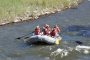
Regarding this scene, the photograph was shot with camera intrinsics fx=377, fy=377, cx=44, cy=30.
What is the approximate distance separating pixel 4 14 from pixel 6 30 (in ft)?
9.04

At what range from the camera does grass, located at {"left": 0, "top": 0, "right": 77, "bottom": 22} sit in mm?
33594

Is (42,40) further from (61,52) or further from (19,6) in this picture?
(19,6)

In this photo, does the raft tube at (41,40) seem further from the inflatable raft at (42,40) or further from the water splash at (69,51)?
the water splash at (69,51)

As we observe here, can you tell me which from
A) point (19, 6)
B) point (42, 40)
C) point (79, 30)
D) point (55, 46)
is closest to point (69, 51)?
point (55, 46)

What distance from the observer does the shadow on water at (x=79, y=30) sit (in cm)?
3125

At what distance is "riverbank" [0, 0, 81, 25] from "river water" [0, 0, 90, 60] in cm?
74

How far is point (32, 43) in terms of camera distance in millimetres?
27828

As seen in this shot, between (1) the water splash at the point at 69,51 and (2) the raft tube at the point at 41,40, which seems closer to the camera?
(1) the water splash at the point at 69,51

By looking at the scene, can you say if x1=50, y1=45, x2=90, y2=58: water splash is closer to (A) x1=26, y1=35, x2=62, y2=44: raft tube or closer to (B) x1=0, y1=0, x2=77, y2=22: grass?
(A) x1=26, y1=35, x2=62, y2=44: raft tube

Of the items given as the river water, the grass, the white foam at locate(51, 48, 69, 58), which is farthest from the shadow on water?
the white foam at locate(51, 48, 69, 58)

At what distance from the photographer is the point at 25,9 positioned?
117 feet

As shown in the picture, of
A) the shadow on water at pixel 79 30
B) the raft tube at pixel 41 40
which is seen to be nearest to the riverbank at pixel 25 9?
the shadow on water at pixel 79 30

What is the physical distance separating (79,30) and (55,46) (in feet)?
18.7

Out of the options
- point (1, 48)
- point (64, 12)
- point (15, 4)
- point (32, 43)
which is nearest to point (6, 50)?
point (1, 48)
